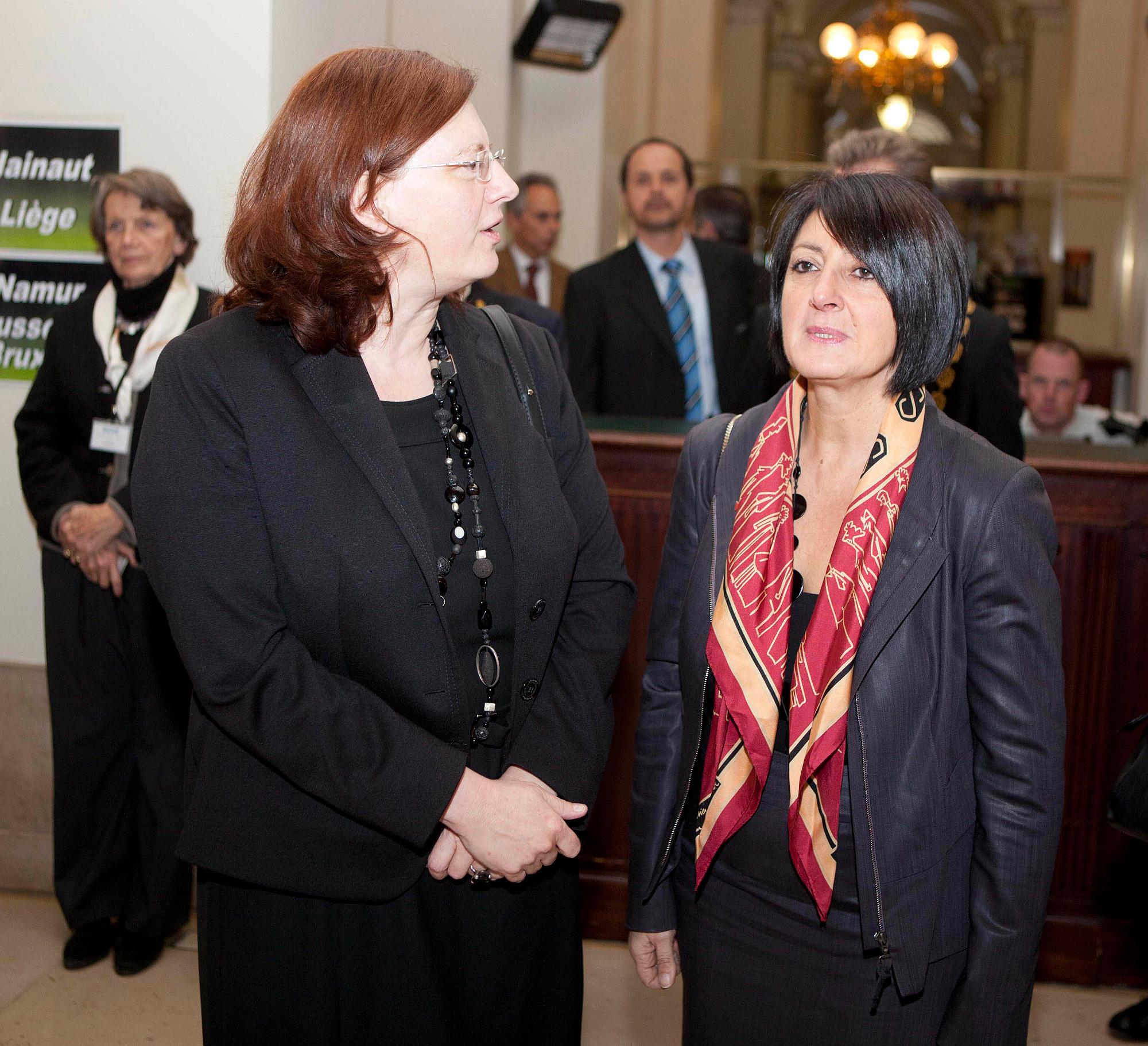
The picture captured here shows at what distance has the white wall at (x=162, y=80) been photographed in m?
3.23

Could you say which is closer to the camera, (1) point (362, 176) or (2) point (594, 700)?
(1) point (362, 176)

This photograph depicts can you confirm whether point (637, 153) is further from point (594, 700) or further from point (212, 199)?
point (594, 700)

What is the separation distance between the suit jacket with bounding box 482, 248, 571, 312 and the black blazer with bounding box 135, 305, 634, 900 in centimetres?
373

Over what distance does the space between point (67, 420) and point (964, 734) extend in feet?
8.41

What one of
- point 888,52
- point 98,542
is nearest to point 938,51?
point 888,52

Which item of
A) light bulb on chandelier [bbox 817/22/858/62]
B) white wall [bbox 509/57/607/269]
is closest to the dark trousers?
white wall [bbox 509/57/607/269]

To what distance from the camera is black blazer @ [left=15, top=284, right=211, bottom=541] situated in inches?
127

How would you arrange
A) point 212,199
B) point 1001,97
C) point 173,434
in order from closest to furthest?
1. point 173,434
2. point 212,199
3. point 1001,97

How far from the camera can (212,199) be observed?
3332 mm

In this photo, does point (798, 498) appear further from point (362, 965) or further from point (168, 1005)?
point (168, 1005)

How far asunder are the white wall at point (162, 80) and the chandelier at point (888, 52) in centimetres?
1110

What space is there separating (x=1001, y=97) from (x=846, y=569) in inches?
818

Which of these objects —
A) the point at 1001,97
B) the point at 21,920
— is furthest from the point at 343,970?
the point at 1001,97

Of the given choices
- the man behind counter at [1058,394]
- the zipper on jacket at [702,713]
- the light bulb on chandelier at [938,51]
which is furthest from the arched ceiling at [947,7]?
the zipper on jacket at [702,713]
